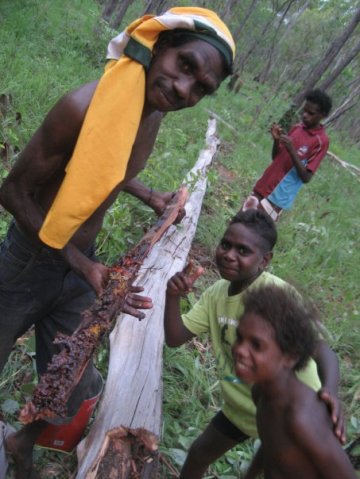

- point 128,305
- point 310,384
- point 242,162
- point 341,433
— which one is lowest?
point 242,162

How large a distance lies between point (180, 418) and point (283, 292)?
155 centimetres

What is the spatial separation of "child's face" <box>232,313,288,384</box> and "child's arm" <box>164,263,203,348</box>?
536mm

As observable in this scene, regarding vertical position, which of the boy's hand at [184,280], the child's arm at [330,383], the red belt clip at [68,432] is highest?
the child's arm at [330,383]

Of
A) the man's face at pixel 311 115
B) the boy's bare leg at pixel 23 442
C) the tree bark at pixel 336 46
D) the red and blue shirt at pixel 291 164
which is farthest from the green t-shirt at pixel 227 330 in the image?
the tree bark at pixel 336 46

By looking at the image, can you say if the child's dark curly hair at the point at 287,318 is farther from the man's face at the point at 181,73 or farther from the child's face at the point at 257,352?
the man's face at the point at 181,73

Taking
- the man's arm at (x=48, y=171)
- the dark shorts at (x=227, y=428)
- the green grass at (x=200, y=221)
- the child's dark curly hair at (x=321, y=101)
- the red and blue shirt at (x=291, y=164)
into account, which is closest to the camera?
the man's arm at (x=48, y=171)

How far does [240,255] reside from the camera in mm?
2051

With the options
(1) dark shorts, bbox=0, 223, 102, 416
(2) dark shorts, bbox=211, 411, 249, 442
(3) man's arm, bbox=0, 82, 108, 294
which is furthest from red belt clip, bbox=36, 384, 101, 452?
(3) man's arm, bbox=0, 82, 108, 294

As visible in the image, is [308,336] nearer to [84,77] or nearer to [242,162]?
[84,77]

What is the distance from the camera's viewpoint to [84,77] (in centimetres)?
653

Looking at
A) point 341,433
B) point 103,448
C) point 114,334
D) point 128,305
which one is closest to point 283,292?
point 341,433

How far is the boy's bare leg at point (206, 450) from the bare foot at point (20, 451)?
775mm

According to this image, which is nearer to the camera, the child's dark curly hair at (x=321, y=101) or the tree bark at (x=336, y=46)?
the child's dark curly hair at (x=321, y=101)

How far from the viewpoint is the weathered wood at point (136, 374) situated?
2000 mm
